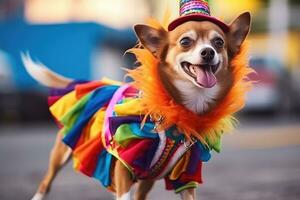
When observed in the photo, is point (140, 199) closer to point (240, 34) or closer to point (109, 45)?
point (240, 34)

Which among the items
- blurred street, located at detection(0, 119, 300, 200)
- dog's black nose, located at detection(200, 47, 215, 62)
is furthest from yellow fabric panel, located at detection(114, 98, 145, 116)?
blurred street, located at detection(0, 119, 300, 200)

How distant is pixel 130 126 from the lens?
5.50m

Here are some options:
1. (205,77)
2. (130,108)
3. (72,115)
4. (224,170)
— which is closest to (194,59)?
(205,77)

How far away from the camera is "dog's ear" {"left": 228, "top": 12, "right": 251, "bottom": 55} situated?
5.43 metres

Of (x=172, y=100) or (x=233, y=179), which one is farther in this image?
(x=233, y=179)

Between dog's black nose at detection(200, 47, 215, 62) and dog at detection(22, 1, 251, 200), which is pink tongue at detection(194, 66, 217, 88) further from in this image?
dog's black nose at detection(200, 47, 215, 62)

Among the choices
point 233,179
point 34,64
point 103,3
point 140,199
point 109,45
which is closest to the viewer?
point 140,199

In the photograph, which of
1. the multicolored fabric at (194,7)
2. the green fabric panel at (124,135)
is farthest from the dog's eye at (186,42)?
the green fabric panel at (124,135)

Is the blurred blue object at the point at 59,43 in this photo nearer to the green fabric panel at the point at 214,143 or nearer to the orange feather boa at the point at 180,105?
the green fabric panel at the point at 214,143

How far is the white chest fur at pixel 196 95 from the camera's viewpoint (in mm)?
5301

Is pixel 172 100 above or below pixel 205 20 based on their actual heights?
below

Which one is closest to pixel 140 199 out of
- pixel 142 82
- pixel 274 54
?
pixel 142 82

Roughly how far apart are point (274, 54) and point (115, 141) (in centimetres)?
2260

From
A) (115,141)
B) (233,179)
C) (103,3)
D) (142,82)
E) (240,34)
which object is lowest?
(233,179)
